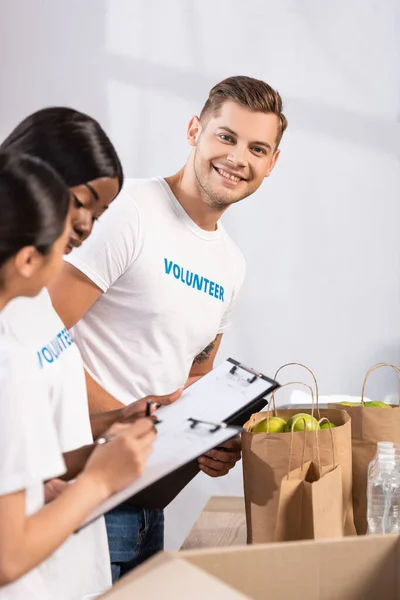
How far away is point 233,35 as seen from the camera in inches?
116

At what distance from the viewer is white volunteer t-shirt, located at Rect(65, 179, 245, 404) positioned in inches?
68.4

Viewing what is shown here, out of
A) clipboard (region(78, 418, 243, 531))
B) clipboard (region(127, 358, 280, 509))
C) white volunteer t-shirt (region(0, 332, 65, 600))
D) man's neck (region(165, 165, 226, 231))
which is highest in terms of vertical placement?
man's neck (region(165, 165, 226, 231))

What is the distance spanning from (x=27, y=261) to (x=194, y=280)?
97 cm

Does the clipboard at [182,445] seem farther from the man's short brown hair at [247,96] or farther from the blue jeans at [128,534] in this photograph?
the man's short brown hair at [247,96]

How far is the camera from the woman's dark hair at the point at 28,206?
0.91 metres

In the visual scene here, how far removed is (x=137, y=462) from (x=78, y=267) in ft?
2.62

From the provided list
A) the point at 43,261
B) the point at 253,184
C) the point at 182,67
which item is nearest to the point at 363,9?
the point at 182,67

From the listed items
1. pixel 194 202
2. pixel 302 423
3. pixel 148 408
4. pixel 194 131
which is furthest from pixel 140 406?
pixel 194 131

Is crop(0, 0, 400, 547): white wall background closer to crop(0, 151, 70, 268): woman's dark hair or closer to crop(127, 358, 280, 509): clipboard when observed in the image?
crop(127, 358, 280, 509): clipboard

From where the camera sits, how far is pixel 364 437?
1.54 metres

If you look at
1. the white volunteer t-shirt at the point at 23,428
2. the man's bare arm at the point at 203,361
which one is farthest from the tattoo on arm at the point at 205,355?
the white volunteer t-shirt at the point at 23,428

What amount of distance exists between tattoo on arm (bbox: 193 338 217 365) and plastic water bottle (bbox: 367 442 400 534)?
671 millimetres

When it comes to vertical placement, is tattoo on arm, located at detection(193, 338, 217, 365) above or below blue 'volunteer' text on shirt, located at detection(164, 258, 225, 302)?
below

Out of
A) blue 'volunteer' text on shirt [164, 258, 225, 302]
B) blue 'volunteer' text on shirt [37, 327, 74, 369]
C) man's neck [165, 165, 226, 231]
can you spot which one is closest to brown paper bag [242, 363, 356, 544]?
blue 'volunteer' text on shirt [37, 327, 74, 369]
